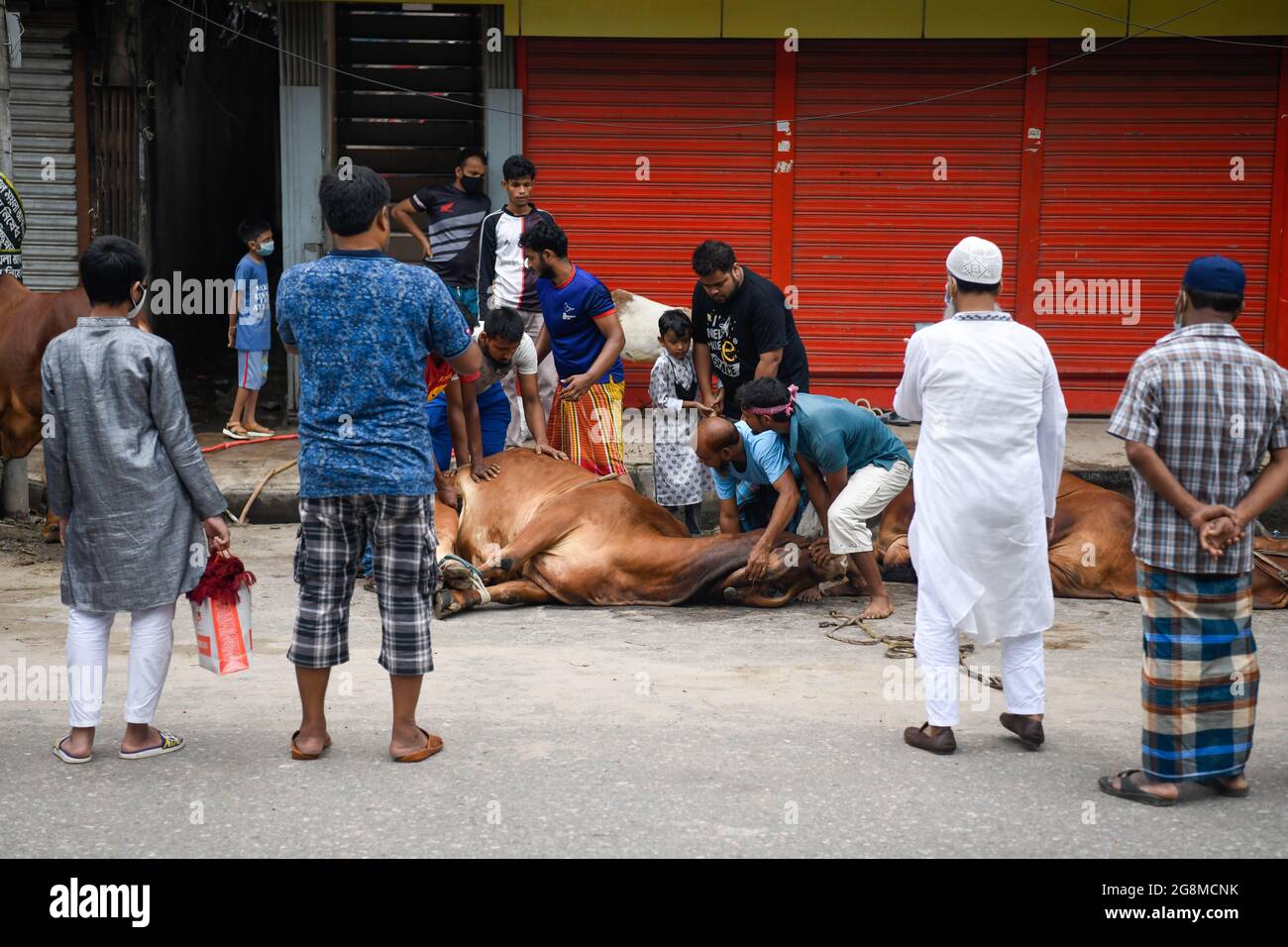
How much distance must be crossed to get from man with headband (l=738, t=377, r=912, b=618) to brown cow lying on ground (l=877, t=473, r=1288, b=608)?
24.0 inches

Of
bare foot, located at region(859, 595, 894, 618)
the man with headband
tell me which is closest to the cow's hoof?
the man with headband

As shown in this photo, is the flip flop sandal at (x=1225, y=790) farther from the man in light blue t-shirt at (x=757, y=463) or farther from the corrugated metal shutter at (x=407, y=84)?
the corrugated metal shutter at (x=407, y=84)

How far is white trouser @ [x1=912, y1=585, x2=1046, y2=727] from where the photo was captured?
474cm

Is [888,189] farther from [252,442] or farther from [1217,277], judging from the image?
[1217,277]

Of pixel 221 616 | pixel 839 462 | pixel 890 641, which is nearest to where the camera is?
pixel 221 616

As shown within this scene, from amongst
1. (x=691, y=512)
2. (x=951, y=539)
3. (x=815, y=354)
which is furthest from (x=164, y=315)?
(x=951, y=539)

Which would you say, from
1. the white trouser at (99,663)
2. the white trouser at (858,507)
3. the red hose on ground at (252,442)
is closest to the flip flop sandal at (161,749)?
the white trouser at (99,663)

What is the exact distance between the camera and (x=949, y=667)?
4.77 meters

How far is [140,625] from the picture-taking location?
4.54m

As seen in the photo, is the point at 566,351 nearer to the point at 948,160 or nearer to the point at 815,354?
the point at 815,354

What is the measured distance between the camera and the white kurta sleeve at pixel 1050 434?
15.6 ft

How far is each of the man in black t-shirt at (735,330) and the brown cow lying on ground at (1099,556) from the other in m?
0.98

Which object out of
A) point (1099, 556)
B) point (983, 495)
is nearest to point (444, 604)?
point (983, 495)

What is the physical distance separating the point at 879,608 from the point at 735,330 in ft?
5.89
